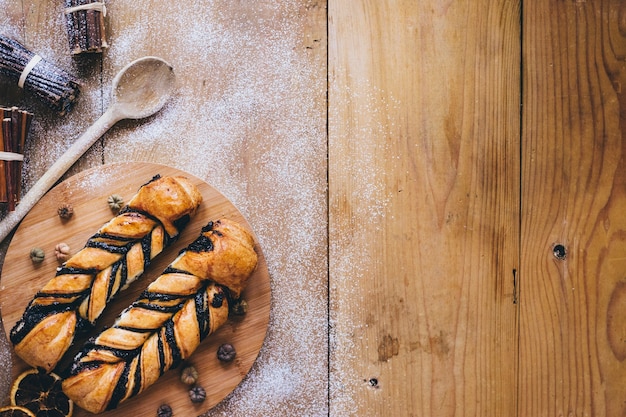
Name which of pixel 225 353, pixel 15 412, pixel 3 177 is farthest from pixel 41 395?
pixel 3 177

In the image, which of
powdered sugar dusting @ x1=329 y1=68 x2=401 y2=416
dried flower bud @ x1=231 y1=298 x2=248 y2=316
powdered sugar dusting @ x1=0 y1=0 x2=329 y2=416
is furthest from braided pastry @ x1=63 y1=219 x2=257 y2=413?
powdered sugar dusting @ x1=329 y1=68 x2=401 y2=416

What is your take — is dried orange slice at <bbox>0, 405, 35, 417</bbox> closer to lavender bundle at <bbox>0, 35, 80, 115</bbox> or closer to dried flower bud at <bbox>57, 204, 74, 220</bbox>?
dried flower bud at <bbox>57, 204, 74, 220</bbox>

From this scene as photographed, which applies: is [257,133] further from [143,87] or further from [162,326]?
[162,326]

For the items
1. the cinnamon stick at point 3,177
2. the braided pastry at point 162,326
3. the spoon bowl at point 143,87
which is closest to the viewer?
the braided pastry at point 162,326

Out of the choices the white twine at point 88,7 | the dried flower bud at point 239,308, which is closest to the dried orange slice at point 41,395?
the dried flower bud at point 239,308

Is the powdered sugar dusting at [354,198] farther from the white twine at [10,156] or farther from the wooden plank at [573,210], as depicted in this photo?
the white twine at [10,156]

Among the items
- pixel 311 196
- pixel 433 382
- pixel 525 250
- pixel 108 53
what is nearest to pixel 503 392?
pixel 433 382
